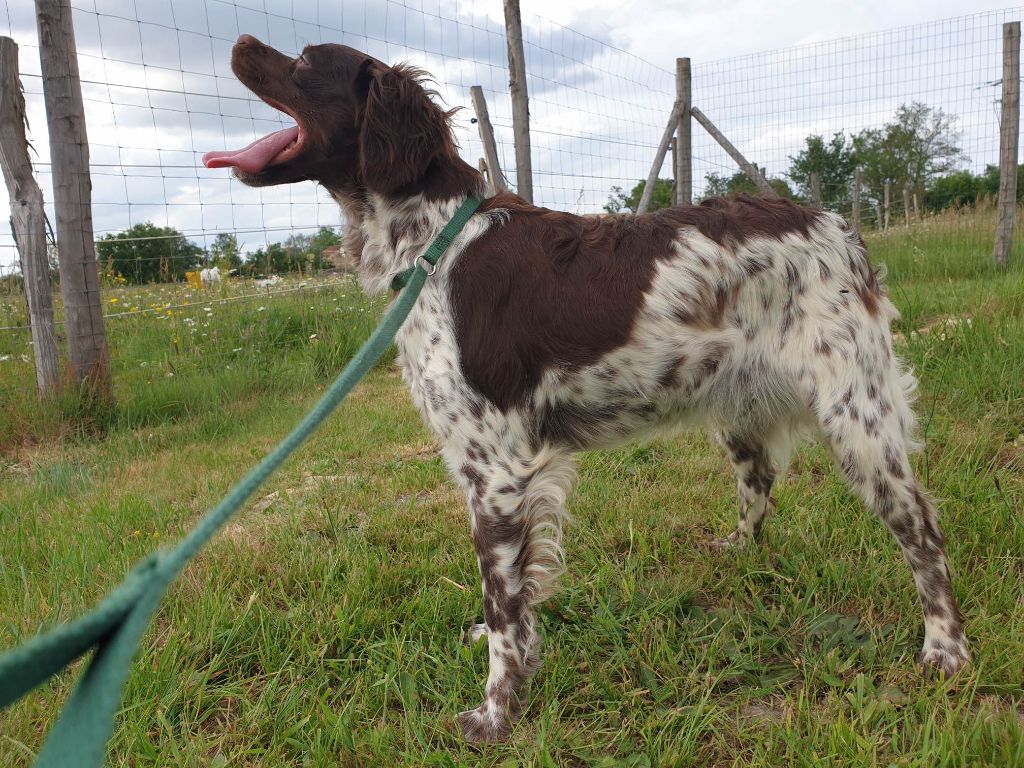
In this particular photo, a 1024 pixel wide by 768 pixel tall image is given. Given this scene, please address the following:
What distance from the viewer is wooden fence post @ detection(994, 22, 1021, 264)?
7125 millimetres

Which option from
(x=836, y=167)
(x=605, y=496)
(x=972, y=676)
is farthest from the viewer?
(x=836, y=167)

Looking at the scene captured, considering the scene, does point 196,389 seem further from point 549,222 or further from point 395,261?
point 549,222

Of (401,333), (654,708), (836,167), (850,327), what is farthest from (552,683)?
(836,167)

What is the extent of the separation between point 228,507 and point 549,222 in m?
1.55

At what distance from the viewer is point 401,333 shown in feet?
7.37

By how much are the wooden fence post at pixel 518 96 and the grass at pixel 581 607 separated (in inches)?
129

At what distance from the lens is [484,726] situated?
2014 millimetres

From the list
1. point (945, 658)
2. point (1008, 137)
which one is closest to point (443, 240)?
point (945, 658)

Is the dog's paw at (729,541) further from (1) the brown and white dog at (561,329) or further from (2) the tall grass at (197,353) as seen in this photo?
(2) the tall grass at (197,353)

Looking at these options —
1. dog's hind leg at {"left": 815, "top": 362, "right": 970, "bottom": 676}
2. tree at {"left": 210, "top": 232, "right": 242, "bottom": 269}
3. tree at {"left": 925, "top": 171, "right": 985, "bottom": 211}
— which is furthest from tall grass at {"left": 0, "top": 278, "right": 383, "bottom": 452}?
tree at {"left": 925, "top": 171, "right": 985, "bottom": 211}

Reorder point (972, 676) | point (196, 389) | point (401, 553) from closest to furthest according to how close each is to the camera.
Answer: point (972, 676) < point (401, 553) < point (196, 389)

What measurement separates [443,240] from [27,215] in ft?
12.6

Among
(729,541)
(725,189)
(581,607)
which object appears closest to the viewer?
(581,607)

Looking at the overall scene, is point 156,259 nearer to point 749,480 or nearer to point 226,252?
point 226,252
